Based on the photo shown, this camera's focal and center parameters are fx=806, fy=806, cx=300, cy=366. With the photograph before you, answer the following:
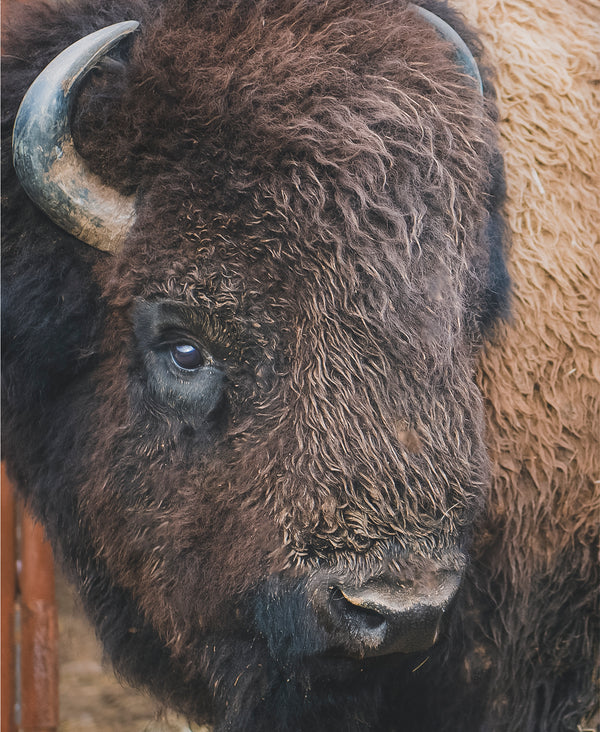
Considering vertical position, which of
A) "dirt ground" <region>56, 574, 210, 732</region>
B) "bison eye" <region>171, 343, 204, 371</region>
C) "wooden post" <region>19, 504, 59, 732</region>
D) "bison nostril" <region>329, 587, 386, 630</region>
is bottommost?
"dirt ground" <region>56, 574, 210, 732</region>

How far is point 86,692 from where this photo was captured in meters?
4.47

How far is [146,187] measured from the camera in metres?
2.16

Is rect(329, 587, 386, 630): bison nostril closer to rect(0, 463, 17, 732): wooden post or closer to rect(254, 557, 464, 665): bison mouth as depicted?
rect(254, 557, 464, 665): bison mouth

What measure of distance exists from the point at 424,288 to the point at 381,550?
66cm

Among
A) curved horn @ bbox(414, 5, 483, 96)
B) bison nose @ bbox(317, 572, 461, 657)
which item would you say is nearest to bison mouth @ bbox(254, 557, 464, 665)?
bison nose @ bbox(317, 572, 461, 657)

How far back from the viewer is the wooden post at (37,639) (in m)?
3.99

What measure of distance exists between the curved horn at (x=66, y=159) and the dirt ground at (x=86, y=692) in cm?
282

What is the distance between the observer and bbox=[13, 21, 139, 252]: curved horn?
2.07 m

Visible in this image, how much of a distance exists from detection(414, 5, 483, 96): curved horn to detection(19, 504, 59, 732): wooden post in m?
2.91

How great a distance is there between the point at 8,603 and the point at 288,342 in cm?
260

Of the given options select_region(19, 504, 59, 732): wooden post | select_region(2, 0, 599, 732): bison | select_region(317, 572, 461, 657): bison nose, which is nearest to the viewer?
select_region(317, 572, 461, 657): bison nose

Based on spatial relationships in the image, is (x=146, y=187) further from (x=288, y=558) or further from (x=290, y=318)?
(x=288, y=558)

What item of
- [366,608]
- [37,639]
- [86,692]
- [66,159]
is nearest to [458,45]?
[66,159]

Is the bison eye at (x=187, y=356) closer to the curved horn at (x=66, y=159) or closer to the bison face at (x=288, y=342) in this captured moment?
the bison face at (x=288, y=342)
